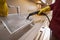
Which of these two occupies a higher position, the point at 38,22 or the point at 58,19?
the point at 58,19

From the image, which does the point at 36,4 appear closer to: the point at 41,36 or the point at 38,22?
the point at 38,22

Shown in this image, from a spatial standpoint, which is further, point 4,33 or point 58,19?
point 4,33

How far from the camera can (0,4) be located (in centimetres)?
77

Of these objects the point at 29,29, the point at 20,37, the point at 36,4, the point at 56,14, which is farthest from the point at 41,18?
the point at 36,4

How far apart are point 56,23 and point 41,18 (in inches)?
19.7

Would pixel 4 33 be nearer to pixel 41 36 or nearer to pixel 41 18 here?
pixel 41 36

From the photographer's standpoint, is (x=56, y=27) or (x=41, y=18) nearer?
(x=56, y=27)

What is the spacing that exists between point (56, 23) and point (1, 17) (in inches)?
16.6

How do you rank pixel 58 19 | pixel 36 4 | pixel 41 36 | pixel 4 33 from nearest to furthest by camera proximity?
pixel 58 19
pixel 4 33
pixel 41 36
pixel 36 4

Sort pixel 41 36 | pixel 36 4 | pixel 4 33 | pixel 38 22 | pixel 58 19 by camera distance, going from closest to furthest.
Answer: pixel 58 19 → pixel 4 33 → pixel 41 36 → pixel 38 22 → pixel 36 4

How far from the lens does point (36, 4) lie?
1.70 meters

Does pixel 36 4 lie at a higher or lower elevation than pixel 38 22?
higher

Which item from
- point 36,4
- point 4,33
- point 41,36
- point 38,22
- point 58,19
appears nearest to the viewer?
point 58,19

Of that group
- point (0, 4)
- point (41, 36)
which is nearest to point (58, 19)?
point (41, 36)
